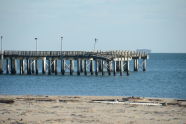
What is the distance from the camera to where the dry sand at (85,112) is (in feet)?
80.3

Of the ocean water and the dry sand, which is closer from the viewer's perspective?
the dry sand

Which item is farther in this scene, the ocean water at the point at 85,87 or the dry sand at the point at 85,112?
the ocean water at the point at 85,87

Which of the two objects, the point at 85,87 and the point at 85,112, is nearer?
the point at 85,112

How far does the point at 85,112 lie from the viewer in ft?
89.2

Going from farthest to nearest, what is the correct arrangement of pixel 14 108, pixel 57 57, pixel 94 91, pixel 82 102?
pixel 57 57 < pixel 94 91 < pixel 82 102 < pixel 14 108

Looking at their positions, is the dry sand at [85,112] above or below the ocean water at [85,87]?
above

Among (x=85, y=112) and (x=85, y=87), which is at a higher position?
(x=85, y=112)

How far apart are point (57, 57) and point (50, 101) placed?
3598cm

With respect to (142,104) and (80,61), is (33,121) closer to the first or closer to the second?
(142,104)

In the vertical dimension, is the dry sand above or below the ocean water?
above

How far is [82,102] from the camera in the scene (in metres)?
32.1

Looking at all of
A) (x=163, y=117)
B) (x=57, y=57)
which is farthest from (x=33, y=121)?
(x=57, y=57)

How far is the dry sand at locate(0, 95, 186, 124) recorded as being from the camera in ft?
80.3

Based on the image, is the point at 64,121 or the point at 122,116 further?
the point at 122,116
